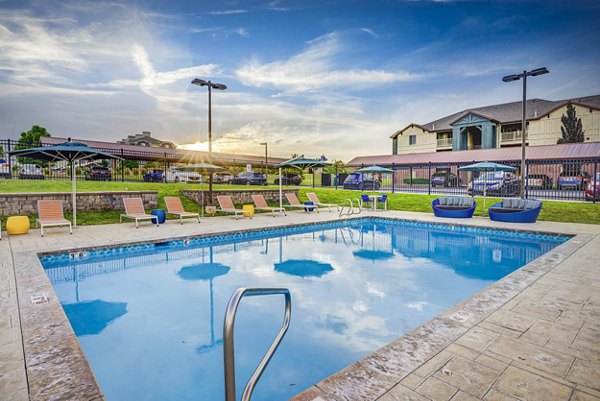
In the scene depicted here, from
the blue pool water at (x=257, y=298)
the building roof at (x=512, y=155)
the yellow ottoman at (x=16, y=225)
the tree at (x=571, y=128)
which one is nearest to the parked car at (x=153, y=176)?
the yellow ottoman at (x=16, y=225)

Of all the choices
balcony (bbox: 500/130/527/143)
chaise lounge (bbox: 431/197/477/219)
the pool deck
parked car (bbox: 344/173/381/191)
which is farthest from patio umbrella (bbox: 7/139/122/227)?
balcony (bbox: 500/130/527/143)

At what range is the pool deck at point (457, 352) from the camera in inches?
97.2

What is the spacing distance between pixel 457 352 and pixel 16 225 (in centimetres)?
1189

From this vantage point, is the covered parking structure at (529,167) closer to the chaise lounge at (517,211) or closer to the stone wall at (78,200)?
the chaise lounge at (517,211)

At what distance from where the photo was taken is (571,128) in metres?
31.6

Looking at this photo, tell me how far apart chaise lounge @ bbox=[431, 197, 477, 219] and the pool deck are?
852 cm

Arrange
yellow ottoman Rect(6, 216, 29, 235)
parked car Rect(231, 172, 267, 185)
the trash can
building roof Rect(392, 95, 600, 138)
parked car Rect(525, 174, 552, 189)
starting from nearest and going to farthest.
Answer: yellow ottoman Rect(6, 216, 29, 235), the trash can, parked car Rect(525, 174, 552, 189), parked car Rect(231, 172, 267, 185), building roof Rect(392, 95, 600, 138)

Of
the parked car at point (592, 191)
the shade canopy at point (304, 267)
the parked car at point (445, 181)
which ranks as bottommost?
the shade canopy at point (304, 267)

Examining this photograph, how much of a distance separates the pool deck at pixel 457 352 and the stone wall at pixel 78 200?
768 cm

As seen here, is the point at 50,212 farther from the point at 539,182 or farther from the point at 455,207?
the point at 539,182

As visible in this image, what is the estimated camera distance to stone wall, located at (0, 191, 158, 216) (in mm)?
11289

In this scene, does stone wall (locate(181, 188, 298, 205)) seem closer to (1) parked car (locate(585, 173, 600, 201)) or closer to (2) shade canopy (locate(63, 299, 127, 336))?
(2) shade canopy (locate(63, 299, 127, 336))

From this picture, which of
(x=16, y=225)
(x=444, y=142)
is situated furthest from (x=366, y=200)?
(x=444, y=142)

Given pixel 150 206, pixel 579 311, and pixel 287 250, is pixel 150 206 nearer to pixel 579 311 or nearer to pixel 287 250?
pixel 287 250
